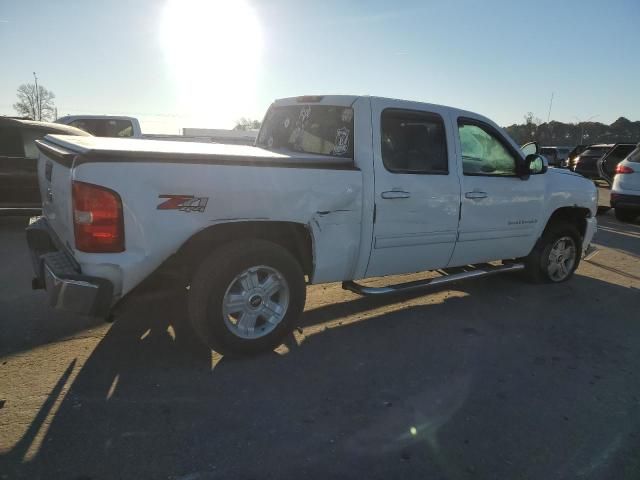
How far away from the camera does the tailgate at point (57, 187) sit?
2.84m

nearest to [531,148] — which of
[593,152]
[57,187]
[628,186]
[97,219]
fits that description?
[97,219]

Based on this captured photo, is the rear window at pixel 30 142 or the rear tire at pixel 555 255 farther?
the rear window at pixel 30 142

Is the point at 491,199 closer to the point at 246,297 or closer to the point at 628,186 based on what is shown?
the point at 246,297

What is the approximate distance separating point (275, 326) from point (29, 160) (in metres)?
5.88

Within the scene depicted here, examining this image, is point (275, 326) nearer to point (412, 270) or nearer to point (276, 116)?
point (412, 270)

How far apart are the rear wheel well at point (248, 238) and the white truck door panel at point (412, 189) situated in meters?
0.60

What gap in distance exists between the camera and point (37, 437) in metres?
2.46

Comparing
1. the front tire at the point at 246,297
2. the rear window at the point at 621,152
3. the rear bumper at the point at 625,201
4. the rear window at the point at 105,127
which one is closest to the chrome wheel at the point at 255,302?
→ the front tire at the point at 246,297

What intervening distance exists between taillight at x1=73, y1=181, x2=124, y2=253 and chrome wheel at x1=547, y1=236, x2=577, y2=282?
190 inches

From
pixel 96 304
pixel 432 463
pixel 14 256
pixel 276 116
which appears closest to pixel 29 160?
pixel 14 256

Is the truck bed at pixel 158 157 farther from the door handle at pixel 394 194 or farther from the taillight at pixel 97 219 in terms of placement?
the door handle at pixel 394 194

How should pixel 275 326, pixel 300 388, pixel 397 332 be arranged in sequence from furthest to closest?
pixel 397 332, pixel 275 326, pixel 300 388

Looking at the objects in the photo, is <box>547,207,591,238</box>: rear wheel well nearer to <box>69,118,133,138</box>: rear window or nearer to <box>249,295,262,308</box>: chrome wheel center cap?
<box>249,295,262,308</box>: chrome wheel center cap

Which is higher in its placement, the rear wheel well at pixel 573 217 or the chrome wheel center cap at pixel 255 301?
the rear wheel well at pixel 573 217
